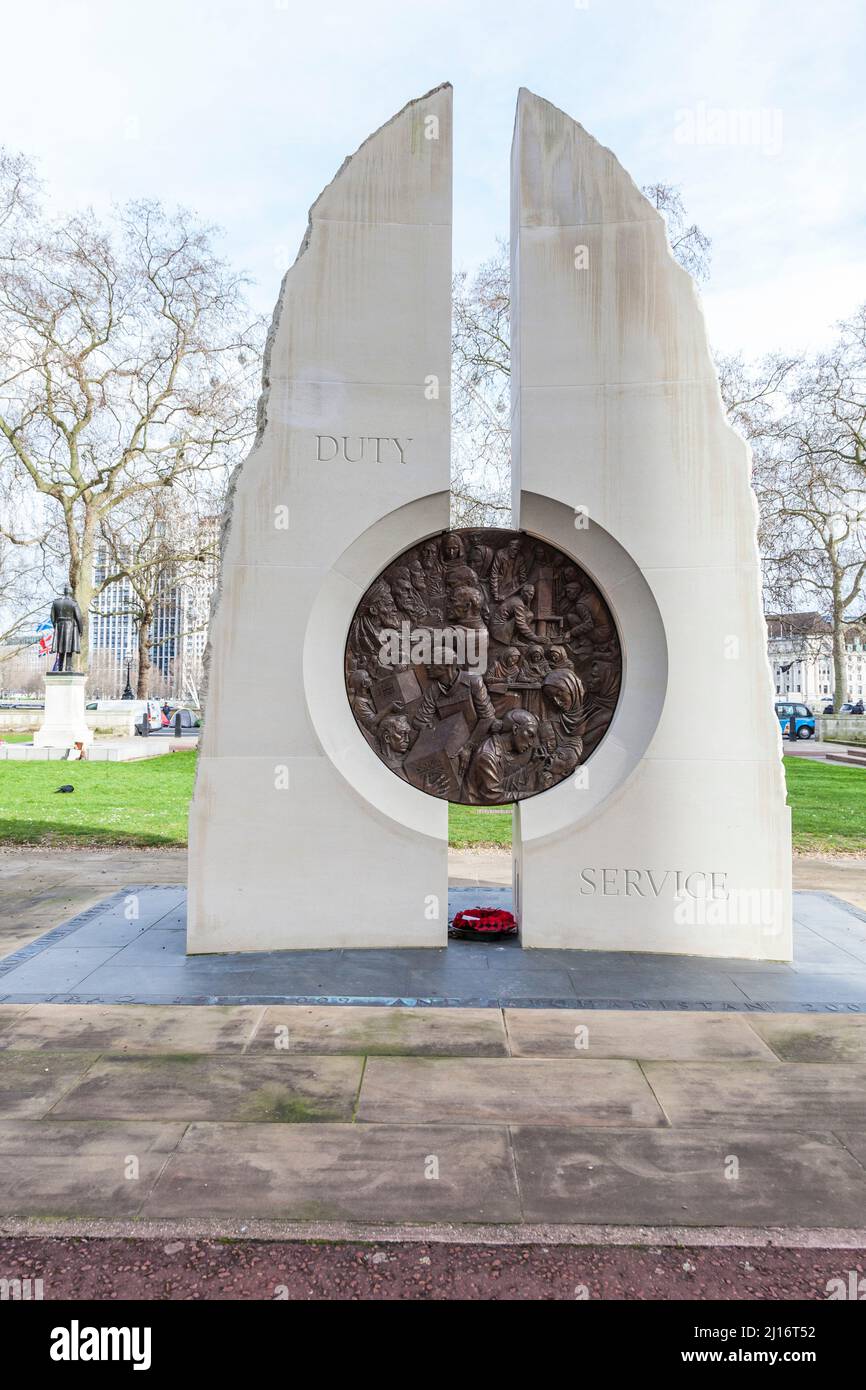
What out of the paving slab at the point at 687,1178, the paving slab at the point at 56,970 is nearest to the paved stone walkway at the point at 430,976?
the paving slab at the point at 56,970

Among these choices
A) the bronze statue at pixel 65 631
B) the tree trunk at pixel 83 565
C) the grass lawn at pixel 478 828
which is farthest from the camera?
the tree trunk at pixel 83 565

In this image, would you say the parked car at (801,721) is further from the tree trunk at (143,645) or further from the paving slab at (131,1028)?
the paving slab at (131,1028)

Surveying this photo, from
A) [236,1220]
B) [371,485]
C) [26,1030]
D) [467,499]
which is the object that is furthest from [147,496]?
[236,1220]

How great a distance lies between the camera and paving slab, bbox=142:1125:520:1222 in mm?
3564

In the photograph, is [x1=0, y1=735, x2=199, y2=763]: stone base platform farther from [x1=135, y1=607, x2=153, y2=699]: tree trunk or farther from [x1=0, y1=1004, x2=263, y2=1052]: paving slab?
[x1=0, y1=1004, x2=263, y2=1052]: paving slab

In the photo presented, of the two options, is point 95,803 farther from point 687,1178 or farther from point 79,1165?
point 687,1178

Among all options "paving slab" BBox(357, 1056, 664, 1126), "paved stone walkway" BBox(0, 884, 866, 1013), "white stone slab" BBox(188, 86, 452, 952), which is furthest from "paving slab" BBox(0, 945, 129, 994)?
"paving slab" BBox(357, 1056, 664, 1126)

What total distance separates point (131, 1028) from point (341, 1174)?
2.28 meters

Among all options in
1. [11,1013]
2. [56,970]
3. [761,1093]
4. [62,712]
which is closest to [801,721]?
[62,712]

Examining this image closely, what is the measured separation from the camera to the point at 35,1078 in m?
4.76

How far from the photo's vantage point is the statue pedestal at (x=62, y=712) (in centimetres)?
2766

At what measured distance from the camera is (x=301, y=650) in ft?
23.7

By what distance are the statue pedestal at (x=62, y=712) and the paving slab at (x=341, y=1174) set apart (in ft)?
83.9
